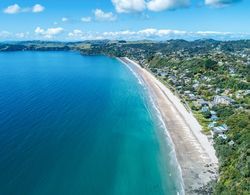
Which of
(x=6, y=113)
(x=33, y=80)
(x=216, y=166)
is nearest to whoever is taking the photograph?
(x=216, y=166)

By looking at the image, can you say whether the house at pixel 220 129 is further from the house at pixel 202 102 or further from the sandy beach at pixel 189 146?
the house at pixel 202 102

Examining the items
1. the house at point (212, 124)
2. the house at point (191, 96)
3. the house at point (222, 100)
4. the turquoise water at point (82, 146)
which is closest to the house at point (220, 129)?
the house at point (212, 124)

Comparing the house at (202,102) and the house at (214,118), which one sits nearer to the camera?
the house at (214,118)

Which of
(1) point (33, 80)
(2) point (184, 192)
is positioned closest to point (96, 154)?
(2) point (184, 192)

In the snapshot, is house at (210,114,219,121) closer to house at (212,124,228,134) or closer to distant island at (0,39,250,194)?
distant island at (0,39,250,194)

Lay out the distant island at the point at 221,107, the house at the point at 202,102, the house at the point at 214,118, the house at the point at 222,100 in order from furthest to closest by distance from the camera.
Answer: the house at the point at 202,102 → the house at the point at 222,100 → the house at the point at 214,118 → the distant island at the point at 221,107

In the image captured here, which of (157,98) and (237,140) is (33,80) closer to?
(157,98)

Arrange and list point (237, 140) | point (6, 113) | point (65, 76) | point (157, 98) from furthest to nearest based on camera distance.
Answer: point (65, 76) → point (157, 98) → point (6, 113) → point (237, 140)
